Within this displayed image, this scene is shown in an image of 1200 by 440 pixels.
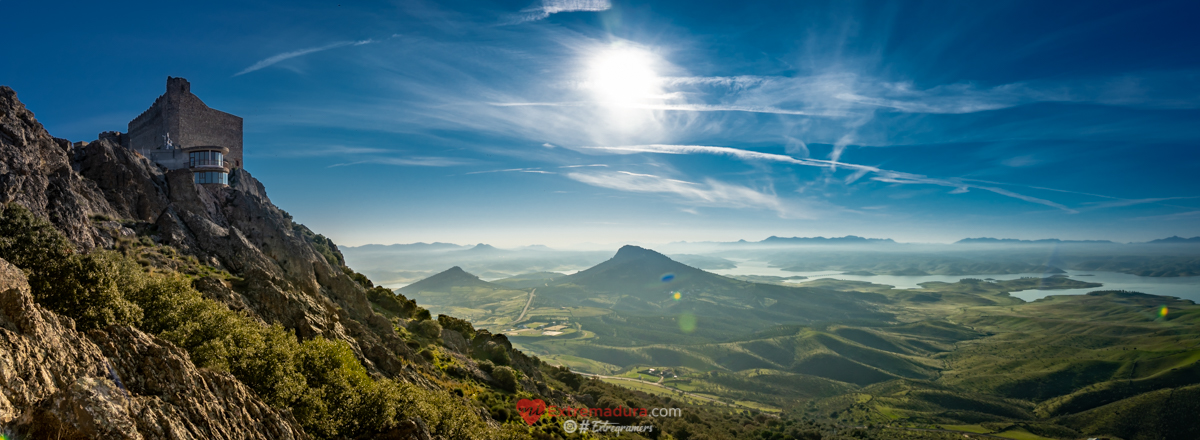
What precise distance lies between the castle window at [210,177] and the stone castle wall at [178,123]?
341cm

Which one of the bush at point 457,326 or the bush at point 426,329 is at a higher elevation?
the bush at point 426,329

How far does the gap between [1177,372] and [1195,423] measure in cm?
6016

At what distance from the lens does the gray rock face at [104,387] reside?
43.1ft

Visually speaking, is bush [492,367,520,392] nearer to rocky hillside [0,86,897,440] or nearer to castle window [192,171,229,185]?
rocky hillside [0,86,897,440]

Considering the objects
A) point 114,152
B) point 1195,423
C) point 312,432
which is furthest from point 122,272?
point 1195,423

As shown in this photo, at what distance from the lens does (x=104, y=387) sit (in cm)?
1460

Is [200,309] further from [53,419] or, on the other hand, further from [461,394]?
[461,394]

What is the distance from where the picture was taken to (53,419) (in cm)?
1314

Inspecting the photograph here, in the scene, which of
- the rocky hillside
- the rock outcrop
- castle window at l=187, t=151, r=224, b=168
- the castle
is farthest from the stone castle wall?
the rocky hillside

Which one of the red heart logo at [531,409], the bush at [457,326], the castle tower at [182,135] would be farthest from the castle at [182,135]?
the red heart logo at [531,409]

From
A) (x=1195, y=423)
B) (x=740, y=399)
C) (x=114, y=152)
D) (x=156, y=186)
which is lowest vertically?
(x=740, y=399)

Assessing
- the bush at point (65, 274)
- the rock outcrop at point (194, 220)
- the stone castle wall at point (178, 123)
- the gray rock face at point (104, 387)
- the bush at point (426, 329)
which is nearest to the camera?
the gray rock face at point (104, 387)

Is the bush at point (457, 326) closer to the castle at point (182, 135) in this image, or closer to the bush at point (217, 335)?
the castle at point (182, 135)

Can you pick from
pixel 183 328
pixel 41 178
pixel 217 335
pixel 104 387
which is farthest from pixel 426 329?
pixel 104 387
